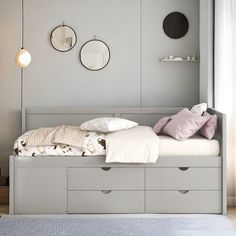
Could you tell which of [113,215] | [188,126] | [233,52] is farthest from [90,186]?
[233,52]

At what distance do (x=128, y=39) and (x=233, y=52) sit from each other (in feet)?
3.98

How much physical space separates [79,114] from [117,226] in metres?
1.71

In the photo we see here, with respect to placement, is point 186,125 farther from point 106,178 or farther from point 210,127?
point 106,178

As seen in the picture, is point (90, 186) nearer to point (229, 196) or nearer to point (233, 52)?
point (229, 196)

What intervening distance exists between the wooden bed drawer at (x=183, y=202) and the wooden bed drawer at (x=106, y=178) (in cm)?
16

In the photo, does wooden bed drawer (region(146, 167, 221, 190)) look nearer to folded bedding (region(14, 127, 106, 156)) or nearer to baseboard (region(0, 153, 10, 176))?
folded bedding (region(14, 127, 106, 156))

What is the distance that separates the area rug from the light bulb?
151 centimetres

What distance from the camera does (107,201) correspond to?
15.5 feet

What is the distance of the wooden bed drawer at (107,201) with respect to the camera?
187 inches

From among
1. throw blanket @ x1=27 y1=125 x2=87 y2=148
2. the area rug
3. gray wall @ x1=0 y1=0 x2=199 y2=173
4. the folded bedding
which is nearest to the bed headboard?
gray wall @ x1=0 y1=0 x2=199 y2=173

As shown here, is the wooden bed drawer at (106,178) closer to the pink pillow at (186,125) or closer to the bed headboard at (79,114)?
the pink pillow at (186,125)

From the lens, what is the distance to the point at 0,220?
14.8ft

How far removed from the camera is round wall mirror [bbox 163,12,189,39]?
19.1 ft

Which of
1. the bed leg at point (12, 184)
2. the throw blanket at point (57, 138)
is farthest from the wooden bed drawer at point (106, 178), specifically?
the bed leg at point (12, 184)
